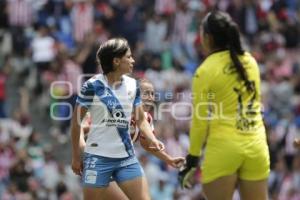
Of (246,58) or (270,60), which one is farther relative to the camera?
(270,60)

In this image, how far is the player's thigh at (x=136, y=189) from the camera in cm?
1036

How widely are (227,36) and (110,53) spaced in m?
1.32

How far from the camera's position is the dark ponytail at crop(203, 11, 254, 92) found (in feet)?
31.2

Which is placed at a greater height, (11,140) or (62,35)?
(62,35)

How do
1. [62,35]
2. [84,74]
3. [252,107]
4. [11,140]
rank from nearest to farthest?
1. [252,107]
2. [11,140]
3. [84,74]
4. [62,35]

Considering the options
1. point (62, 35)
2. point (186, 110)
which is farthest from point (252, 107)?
point (62, 35)

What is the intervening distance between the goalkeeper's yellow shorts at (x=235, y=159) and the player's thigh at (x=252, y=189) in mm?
43

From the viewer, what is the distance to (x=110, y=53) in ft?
34.0

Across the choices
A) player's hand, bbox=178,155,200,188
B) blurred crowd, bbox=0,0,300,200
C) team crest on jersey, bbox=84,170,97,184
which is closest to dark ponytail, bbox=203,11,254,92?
player's hand, bbox=178,155,200,188

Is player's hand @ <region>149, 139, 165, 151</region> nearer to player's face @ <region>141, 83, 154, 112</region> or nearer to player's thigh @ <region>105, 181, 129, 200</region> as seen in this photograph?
player's thigh @ <region>105, 181, 129, 200</region>

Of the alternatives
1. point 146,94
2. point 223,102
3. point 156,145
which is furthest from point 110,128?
point 223,102

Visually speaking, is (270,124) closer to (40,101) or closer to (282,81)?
(282,81)

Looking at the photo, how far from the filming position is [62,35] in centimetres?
2284

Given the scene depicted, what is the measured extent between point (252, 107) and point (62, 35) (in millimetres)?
13580
